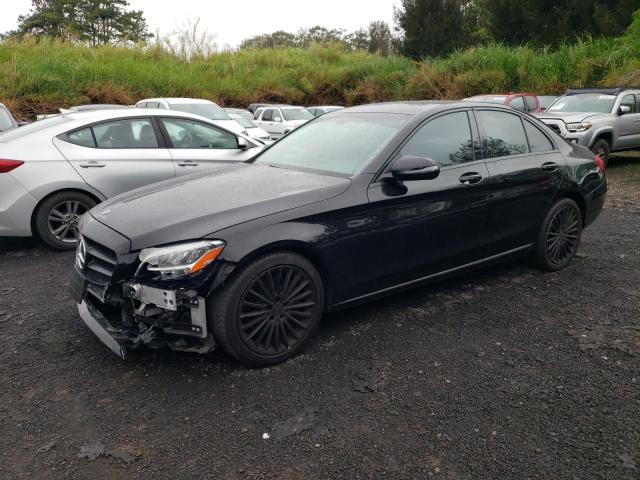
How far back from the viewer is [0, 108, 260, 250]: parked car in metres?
5.59

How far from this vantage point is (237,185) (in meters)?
3.79

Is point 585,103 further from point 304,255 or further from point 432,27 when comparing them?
point 432,27

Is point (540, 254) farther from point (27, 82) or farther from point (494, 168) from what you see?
point (27, 82)

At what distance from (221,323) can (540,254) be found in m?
3.11

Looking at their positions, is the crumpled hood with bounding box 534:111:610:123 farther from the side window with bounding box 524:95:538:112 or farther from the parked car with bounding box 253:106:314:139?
the parked car with bounding box 253:106:314:139

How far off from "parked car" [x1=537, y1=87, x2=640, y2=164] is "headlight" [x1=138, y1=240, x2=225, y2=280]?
9.35 meters

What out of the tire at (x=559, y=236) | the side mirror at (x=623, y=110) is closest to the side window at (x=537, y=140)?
the tire at (x=559, y=236)

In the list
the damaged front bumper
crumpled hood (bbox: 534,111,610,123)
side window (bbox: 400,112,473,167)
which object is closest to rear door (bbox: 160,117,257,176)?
side window (bbox: 400,112,473,167)

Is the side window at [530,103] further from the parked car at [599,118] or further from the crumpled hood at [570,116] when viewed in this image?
the crumpled hood at [570,116]

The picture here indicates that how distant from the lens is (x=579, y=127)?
35.4 feet

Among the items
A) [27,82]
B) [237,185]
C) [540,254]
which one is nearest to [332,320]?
[237,185]

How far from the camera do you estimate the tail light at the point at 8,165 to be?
5.48m

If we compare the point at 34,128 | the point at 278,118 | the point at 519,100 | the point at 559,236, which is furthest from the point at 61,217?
the point at 278,118

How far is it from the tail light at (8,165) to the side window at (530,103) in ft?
39.4
